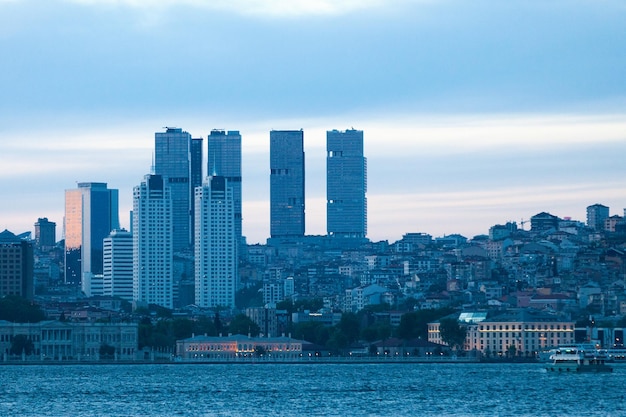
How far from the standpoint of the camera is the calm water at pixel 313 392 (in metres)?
91.1

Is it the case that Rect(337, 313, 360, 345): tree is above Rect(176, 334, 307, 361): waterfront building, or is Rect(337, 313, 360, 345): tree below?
above

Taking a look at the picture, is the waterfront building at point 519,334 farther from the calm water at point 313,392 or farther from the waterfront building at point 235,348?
the calm water at point 313,392

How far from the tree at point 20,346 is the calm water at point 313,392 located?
23.7 meters

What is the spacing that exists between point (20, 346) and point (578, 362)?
2243 inches

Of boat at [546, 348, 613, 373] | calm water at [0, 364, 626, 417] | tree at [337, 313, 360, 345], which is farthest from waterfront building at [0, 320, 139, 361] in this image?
boat at [546, 348, 613, 373]

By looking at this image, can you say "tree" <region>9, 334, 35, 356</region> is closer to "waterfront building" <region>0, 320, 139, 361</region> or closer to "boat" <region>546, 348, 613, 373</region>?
"waterfront building" <region>0, 320, 139, 361</region>

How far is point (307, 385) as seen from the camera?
11775 cm

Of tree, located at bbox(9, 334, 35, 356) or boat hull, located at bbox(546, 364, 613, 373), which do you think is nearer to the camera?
boat hull, located at bbox(546, 364, 613, 373)

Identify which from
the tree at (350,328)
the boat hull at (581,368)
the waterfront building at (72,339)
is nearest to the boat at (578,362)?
the boat hull at (581,368)

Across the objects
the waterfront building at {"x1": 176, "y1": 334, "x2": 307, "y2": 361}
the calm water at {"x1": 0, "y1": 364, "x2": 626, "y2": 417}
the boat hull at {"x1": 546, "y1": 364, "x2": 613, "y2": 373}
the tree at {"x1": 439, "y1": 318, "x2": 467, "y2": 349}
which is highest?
the tree at {"x1": 439, "y1": 318, "x2": 467, "y2": 349}

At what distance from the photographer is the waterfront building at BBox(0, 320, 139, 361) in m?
179

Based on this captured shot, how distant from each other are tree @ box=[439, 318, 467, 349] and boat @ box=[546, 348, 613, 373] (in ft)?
110

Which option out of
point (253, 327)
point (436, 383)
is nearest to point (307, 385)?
point (436, 383)

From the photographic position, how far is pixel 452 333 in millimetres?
176875
